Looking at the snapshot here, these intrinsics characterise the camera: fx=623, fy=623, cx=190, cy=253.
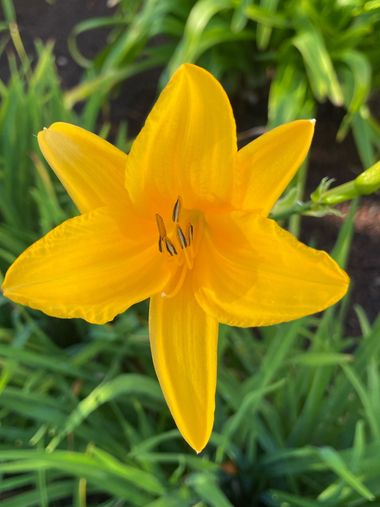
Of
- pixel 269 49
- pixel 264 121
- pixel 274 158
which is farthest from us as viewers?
pixel 264 121

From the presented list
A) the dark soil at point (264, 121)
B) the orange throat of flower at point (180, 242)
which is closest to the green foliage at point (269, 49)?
the dark soil at point (264, 121)

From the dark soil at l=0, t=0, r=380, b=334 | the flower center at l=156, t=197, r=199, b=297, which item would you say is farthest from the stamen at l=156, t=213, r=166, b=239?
the dark soil at l=0, t=0, r=380, b=334

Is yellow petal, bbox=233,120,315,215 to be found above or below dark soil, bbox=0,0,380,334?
above

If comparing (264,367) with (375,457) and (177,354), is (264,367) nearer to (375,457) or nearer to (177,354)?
(375,457)

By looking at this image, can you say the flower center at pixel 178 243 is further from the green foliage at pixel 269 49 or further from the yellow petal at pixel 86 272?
the green foliage at pixel 269 49

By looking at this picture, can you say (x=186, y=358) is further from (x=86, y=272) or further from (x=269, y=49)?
(x=269, y=49)

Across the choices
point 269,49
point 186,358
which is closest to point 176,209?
point 186,358

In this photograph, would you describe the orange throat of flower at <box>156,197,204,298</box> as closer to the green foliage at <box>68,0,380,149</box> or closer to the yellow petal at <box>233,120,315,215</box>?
the yellow petal at <box>233,120,315,215</box>
